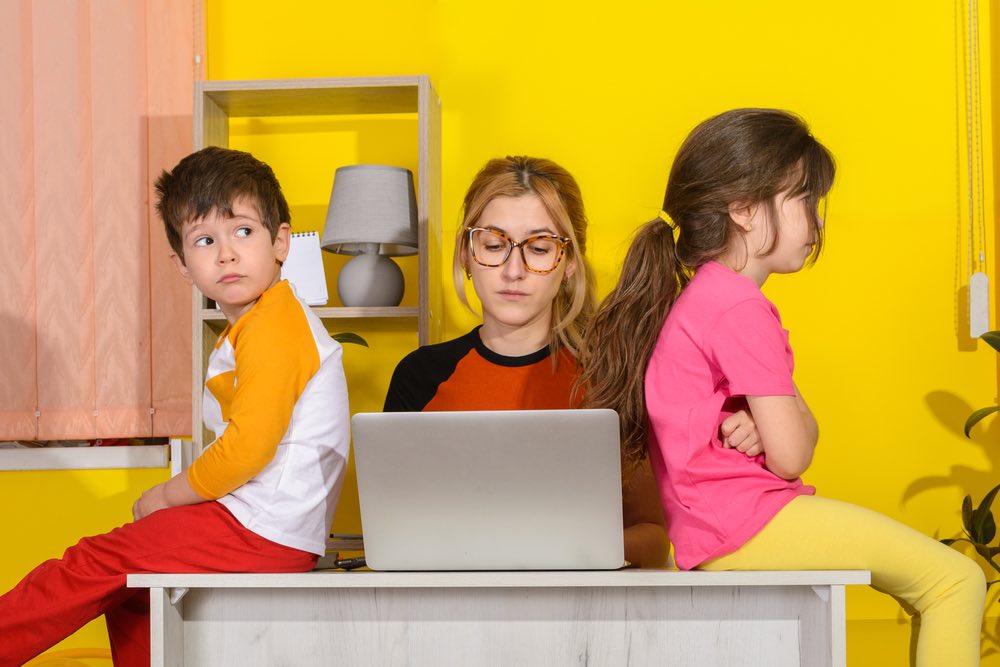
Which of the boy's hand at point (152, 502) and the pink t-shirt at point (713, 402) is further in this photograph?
the boy's hand at point (152, 502)

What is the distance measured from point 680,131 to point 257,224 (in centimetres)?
135

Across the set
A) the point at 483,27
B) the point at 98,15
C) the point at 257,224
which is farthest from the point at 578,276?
the point at 98,15

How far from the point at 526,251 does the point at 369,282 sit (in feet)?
2.21

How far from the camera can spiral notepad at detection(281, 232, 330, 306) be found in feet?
8.37

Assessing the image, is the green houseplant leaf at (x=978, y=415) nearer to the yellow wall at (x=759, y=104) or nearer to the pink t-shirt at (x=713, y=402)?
the yellow wall at (x=759, y=104)

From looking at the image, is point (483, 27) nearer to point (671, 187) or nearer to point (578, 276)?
point (578, 276)

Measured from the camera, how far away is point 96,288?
2701mm

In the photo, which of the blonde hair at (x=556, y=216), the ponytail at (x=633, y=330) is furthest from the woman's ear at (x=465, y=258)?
the ponytail at (x=633, y=330)

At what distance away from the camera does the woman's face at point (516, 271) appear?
1.94 m

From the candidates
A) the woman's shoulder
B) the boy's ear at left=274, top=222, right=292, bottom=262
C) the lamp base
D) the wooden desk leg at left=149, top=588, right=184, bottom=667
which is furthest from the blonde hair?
the wooden desk leg at left=149, top=588, right=184, bottom=667

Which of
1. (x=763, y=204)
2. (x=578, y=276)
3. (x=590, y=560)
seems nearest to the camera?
(x=590, y=560)

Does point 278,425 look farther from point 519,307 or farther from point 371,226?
point 371,226

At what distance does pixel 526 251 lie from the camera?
6.36ft

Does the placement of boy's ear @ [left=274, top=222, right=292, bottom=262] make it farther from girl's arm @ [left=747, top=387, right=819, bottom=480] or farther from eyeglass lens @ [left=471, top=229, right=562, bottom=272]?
girl's arm @ [left=747, top=387, right=819, bottom=480]
